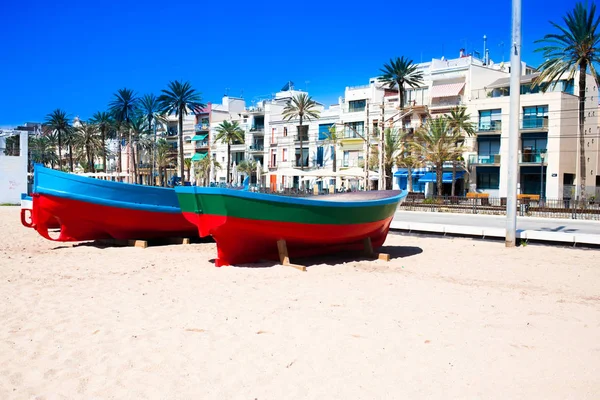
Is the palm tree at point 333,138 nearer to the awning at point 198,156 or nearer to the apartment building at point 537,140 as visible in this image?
the apartment building at point 537,140

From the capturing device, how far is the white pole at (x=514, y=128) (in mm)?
13859

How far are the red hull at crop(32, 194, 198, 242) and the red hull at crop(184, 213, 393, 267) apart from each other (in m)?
4.20

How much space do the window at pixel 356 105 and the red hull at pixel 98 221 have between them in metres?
43.0

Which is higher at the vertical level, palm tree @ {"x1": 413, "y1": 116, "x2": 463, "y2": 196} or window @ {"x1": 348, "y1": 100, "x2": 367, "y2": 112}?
window @ {"x1": 348, "y1": 100, "x2": 367, "y2": 112}

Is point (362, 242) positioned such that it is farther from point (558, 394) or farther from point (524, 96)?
point (524, 96)

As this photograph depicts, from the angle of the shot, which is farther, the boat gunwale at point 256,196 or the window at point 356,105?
the window at point 356,105

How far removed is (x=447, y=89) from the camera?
2015 inches

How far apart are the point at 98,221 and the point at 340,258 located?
6570 mm

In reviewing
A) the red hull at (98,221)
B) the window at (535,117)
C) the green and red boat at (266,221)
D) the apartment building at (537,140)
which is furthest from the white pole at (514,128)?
the window at (535,117)

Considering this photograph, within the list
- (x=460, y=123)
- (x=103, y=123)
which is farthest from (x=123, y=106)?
(x=460, y=123)

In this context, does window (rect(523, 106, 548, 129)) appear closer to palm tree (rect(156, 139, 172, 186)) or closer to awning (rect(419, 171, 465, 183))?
awning (rect(419, 171, 465, 183))

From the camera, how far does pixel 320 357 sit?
5.21 meters

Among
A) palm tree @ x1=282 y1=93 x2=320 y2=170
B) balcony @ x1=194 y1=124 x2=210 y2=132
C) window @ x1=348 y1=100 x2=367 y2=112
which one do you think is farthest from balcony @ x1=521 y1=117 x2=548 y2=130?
balcony @ x1=194 y1=124 x2=210 y2=132

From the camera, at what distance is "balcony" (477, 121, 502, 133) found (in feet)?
152
